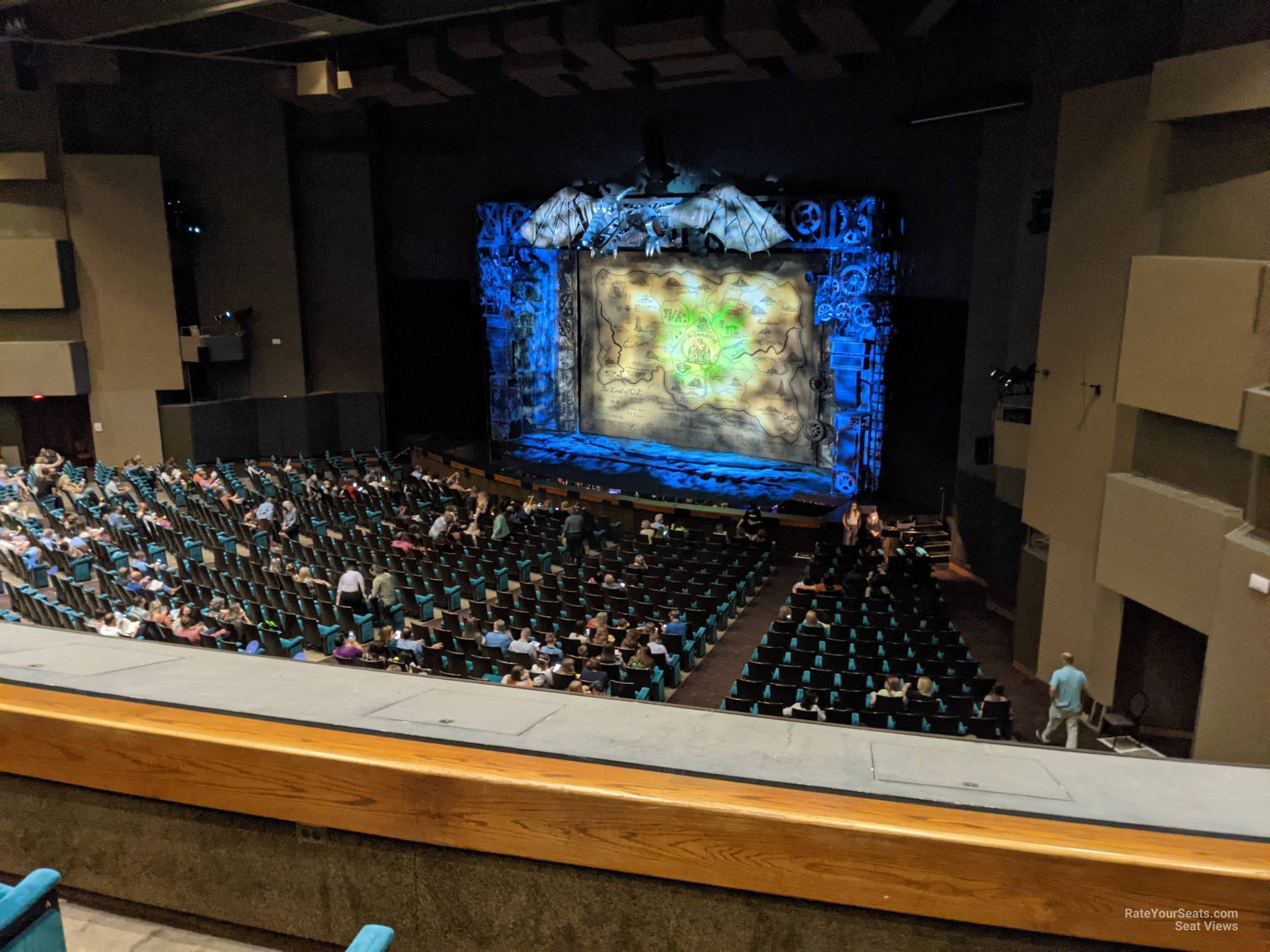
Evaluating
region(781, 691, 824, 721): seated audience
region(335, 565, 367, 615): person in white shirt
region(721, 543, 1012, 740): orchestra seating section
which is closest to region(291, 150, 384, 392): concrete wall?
region(335, 565, 367, 615): person in white shirt

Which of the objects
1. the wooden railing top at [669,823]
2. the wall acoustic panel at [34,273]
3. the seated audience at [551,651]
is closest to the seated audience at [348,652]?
the seated audience at [551,651]

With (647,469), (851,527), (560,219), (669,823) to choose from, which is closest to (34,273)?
(560,219)

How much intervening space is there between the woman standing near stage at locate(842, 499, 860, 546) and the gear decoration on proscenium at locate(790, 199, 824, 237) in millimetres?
5744

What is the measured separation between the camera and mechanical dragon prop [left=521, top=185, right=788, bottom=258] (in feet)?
61.6

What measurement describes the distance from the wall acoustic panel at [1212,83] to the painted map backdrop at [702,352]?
10199 millimetres

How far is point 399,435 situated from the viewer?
83.4ft

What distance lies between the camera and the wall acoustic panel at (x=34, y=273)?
2080 centimetres

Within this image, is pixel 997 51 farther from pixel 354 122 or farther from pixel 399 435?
pixel 399 435

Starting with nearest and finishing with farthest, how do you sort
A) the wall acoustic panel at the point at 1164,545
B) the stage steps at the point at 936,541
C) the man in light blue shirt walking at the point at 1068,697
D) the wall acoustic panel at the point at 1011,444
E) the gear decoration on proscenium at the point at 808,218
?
the wall acoustic panel at the point at 1164,545 → the man in light blue shirt walking at the point at 1068,697 → the wall acoustic panel at the point at 1011,444 → the stage steps at the point at 936,541 → the gear decoration on proscenium at the point at 808,218

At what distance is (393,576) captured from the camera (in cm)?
1189

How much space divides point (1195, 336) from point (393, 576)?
9.23 m

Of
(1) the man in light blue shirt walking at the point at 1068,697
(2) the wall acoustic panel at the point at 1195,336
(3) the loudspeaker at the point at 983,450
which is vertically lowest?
(1) the man in light blue shirt walking at the point at 1068,697

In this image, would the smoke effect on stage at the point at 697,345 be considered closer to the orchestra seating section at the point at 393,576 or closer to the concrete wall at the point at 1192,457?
the orchestra seating section at the point at 393,576

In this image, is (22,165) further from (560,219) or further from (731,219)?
(731,219)
